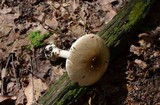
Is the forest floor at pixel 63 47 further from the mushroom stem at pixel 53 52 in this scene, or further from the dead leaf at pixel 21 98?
the mushroom stem at pixel 53 52

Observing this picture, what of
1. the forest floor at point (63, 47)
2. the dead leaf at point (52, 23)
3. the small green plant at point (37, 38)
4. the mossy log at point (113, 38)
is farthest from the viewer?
the dead leaf at point (52, 23)

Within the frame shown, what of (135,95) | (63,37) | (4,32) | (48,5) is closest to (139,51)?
(135,95)

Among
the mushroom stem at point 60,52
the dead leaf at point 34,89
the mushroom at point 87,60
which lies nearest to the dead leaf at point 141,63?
the mushroom at point 87,60

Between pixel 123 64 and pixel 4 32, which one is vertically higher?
pixel 4 32

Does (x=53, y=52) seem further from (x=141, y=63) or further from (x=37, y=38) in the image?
(x=141, y=63)

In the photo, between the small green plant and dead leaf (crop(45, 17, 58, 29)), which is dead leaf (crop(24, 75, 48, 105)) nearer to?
the small green plant

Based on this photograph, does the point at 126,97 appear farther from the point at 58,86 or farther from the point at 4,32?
the point at 4,32

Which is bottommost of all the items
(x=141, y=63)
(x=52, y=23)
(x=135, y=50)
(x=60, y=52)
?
(x=141, y=63)

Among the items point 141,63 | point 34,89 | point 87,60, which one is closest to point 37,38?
point 34,89
